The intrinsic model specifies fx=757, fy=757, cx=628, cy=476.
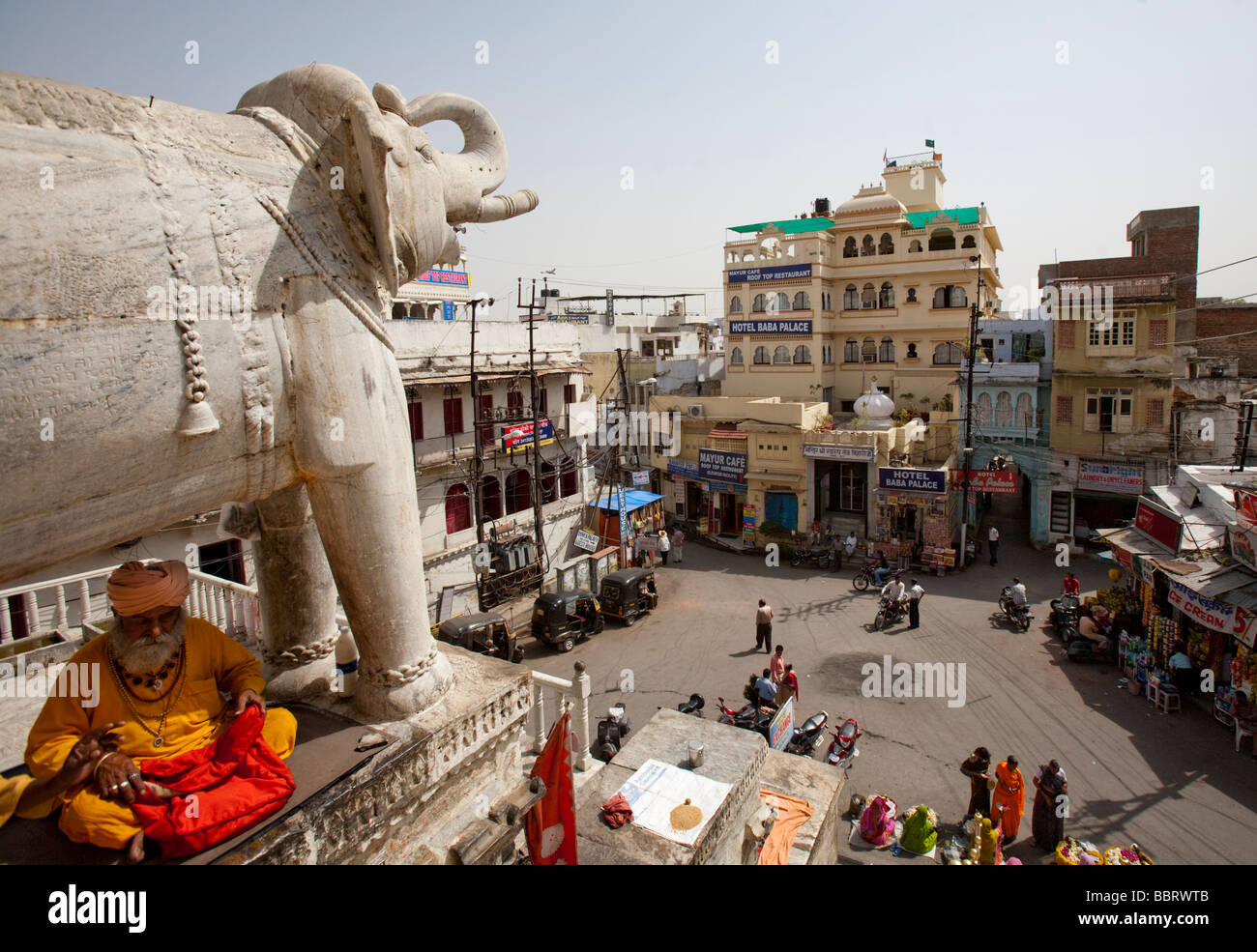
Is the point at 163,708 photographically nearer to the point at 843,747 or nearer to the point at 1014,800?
the point at 843,747

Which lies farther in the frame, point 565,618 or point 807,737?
point 565,618

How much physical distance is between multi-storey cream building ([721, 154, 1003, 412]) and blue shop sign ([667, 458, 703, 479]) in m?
7.67

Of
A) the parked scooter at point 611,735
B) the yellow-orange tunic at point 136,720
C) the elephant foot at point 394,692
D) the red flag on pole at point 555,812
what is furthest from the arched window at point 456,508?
the yellow-orange tunic at point 136,720

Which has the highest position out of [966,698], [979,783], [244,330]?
[244,330]

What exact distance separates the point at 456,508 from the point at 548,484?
4.47m

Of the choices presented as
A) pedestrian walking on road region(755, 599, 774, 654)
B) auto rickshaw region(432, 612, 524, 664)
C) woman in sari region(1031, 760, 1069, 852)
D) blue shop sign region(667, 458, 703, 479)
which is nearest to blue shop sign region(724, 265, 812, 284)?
blue shop sign region(667, 458, 703, 479)

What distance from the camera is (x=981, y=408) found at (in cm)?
2886

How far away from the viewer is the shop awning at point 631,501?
2727 centimetres

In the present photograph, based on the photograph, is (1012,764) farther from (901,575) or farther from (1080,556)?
(1080,556)

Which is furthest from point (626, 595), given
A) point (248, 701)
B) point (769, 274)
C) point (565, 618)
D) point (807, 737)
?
point (769, 274)

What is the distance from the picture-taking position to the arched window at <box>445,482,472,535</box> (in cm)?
2414

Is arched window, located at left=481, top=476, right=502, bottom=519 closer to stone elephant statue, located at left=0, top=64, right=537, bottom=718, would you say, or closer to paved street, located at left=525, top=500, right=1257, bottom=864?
paved street, located at left=525, top=500, right=1257, bottom=864

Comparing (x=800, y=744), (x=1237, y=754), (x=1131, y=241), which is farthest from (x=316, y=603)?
(x=1131, y=241)

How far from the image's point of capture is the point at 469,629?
16828 millimetres
